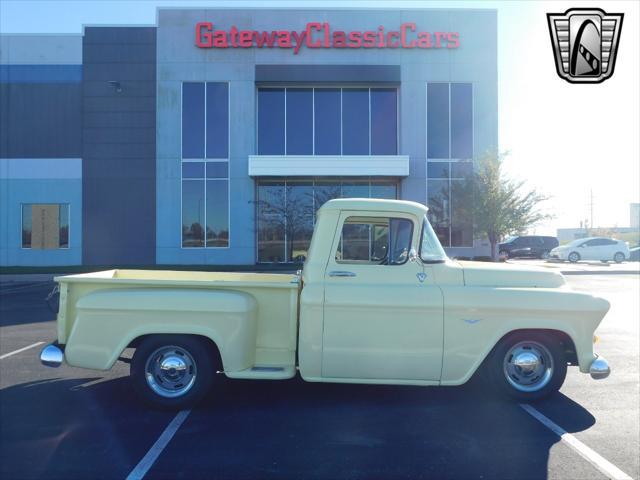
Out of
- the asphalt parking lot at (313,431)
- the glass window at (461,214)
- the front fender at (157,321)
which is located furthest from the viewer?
the glass window at (461,214)

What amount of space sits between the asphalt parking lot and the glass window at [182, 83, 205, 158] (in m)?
19.2

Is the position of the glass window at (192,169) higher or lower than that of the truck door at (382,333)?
higher

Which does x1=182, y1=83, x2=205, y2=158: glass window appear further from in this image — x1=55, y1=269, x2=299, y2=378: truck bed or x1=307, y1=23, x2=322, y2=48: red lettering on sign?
x1=55, y1=269, x2=299, y2=378: truck bed

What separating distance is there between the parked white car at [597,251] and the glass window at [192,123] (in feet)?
71.9

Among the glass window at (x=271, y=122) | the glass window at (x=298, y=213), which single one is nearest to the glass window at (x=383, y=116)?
the glass window at (x=298, y=213)

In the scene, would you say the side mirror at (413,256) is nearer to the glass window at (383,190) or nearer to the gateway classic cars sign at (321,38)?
the glass window at (383,190)

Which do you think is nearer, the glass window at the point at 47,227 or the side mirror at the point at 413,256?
the side mirror at the point at 413,256

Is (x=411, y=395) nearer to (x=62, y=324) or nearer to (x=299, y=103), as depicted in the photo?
(x=62, y=324)

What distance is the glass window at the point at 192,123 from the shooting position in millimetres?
24219

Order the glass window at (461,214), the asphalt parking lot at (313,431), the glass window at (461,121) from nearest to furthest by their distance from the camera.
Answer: the asphalt parking lot at (313,431), the glass window at (461,214), the glass window at (461,121)

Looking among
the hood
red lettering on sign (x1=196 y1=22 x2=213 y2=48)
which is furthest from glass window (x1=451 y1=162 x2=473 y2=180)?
the hood

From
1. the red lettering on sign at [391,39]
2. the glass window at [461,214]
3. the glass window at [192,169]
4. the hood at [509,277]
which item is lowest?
the hood at [509,277]

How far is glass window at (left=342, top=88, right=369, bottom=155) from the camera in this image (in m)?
24.5

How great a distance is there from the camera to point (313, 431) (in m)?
4.38
